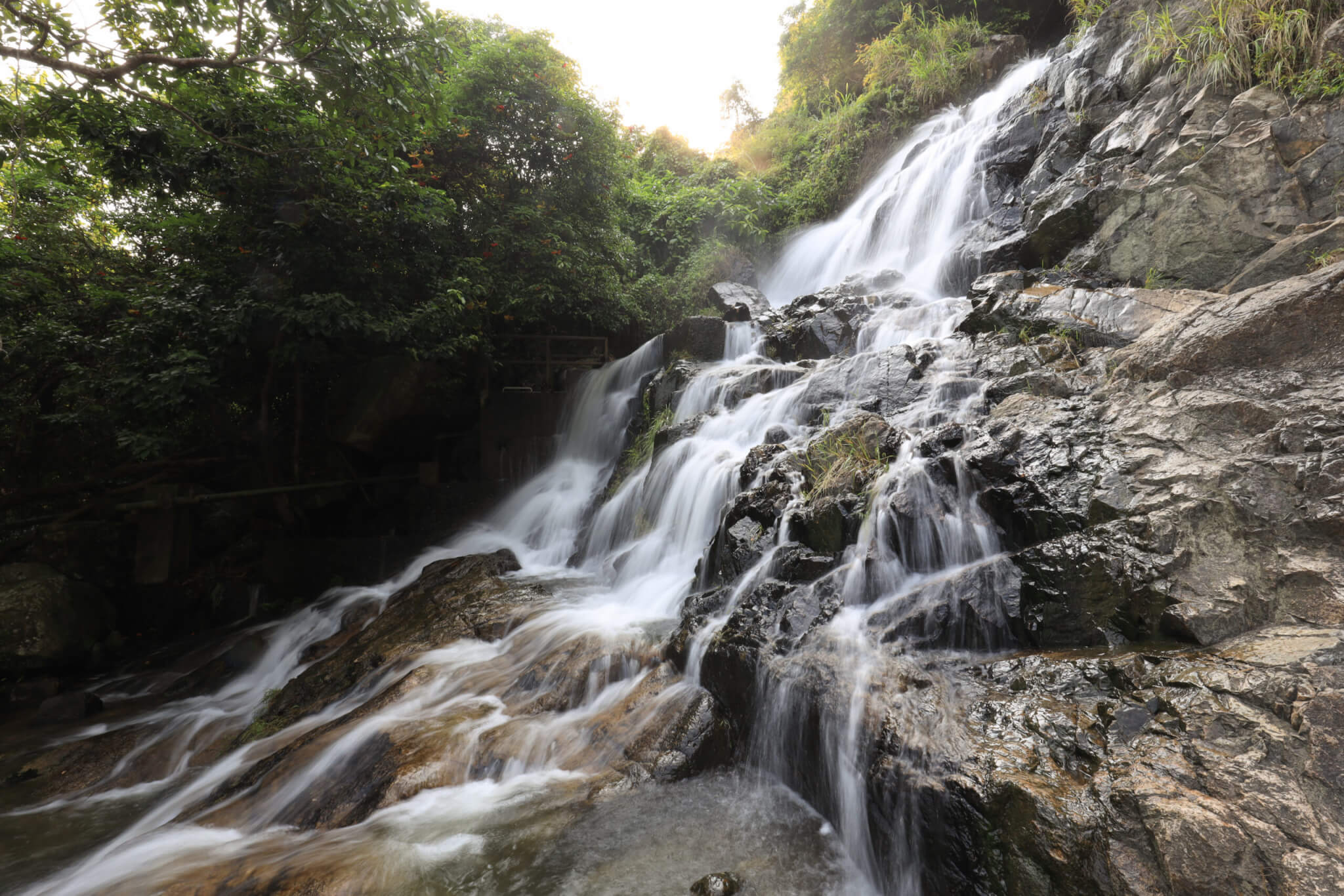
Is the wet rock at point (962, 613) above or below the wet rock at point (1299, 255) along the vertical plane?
below

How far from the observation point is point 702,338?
10602mm

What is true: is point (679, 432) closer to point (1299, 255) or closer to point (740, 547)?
point (740, 547)

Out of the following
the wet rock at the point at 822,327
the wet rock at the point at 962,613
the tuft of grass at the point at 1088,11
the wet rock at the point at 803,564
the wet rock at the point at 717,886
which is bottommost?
the wet rock at the point at 717,886

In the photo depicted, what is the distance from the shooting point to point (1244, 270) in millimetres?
4961

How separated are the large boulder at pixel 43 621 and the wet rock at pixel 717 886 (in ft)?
29.9

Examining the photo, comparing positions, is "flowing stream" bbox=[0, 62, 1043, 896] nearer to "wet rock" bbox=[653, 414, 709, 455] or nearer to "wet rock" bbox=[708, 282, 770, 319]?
"wet rock" bbox=[653, 414, 709, 455]

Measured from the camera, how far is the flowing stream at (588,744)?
2.77m

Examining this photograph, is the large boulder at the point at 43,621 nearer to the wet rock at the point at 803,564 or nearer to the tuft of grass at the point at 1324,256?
the wet rock at the point at 803,564

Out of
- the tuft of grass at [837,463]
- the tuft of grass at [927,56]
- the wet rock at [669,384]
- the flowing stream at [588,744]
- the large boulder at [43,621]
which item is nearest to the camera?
the flowing stream at [588,744]

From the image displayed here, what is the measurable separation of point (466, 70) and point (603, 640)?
1053cm

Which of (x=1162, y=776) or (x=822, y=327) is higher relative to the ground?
(x=822, y=327)

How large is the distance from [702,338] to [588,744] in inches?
317

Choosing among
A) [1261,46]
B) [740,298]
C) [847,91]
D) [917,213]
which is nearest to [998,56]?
[847,91]

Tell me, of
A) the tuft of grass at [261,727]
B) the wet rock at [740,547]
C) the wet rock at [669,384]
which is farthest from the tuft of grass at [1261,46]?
the tuft of grass at [261,727]
